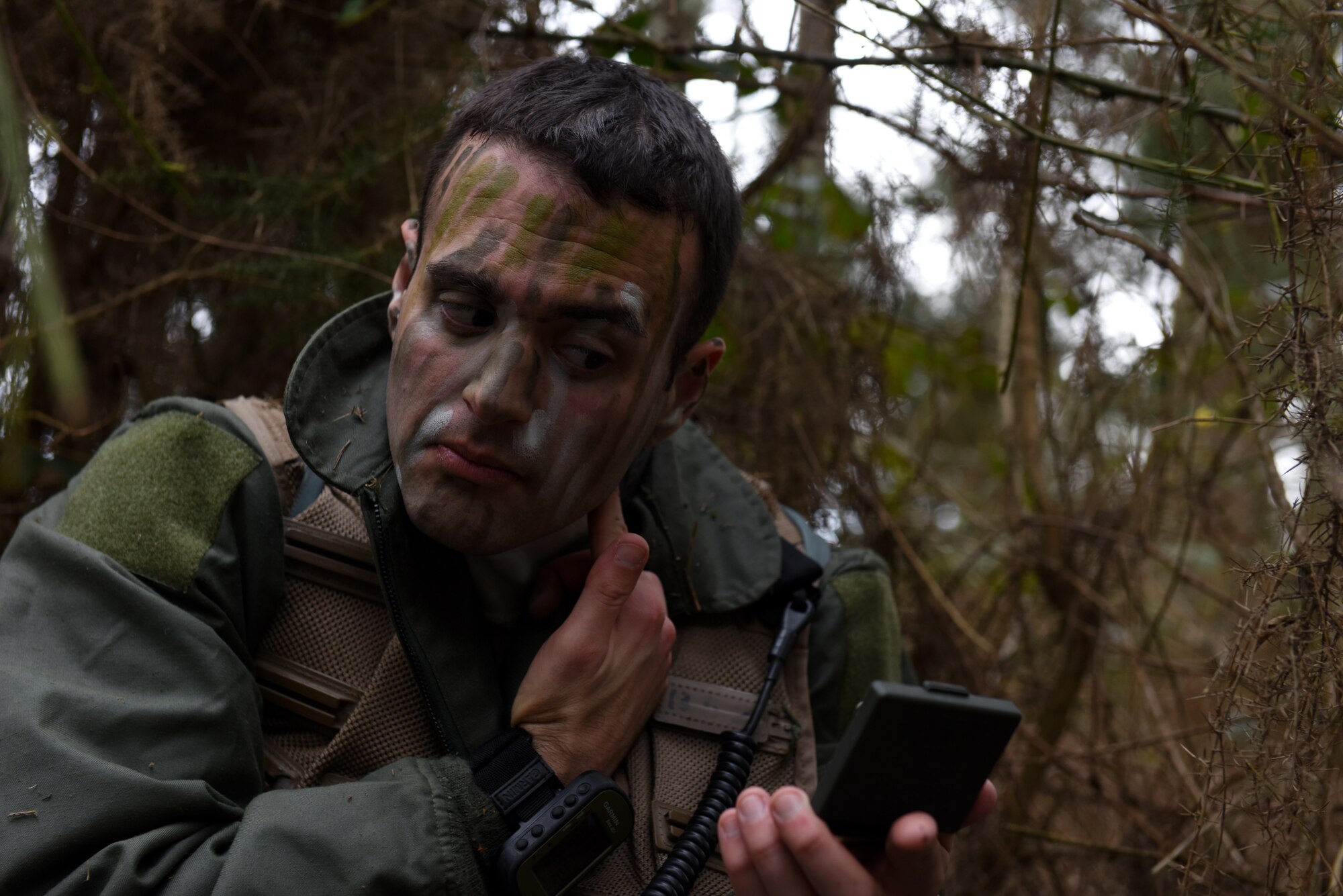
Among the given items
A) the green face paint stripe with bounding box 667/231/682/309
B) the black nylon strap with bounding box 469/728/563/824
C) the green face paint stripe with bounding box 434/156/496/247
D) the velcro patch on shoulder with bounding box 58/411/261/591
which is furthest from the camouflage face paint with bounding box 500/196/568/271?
the black nylon strap with bounding box 469/728/563/824

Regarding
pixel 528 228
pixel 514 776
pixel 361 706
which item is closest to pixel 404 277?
pixel 528 228

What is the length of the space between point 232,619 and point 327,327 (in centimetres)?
55

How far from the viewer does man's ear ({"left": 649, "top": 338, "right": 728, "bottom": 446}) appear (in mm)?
1996

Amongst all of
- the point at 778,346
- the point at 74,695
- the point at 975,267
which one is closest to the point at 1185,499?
the point at 975,267

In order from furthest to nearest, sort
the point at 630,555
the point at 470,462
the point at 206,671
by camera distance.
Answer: the point at 630,555, the point at 470,462, the point at 206,671

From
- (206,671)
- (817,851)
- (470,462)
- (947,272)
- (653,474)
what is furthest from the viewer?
(947,272)

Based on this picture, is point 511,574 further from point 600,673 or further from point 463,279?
point 463,279

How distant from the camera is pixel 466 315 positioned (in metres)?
1.71

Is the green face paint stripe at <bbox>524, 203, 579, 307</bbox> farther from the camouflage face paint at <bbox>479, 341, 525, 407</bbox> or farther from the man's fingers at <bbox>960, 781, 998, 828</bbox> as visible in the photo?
the man's fingers at <bbox>960, 781, 998, 828</bbox>

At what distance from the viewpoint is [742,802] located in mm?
1280

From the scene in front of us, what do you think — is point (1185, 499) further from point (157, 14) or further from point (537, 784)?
point (157, 14)

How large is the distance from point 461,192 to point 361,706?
0.91 meters

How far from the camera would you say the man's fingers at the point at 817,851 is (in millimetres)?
1222

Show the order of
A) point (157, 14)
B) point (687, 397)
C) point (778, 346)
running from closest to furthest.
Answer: point (687, 397)
point (157, 14)
point (778, 346)
